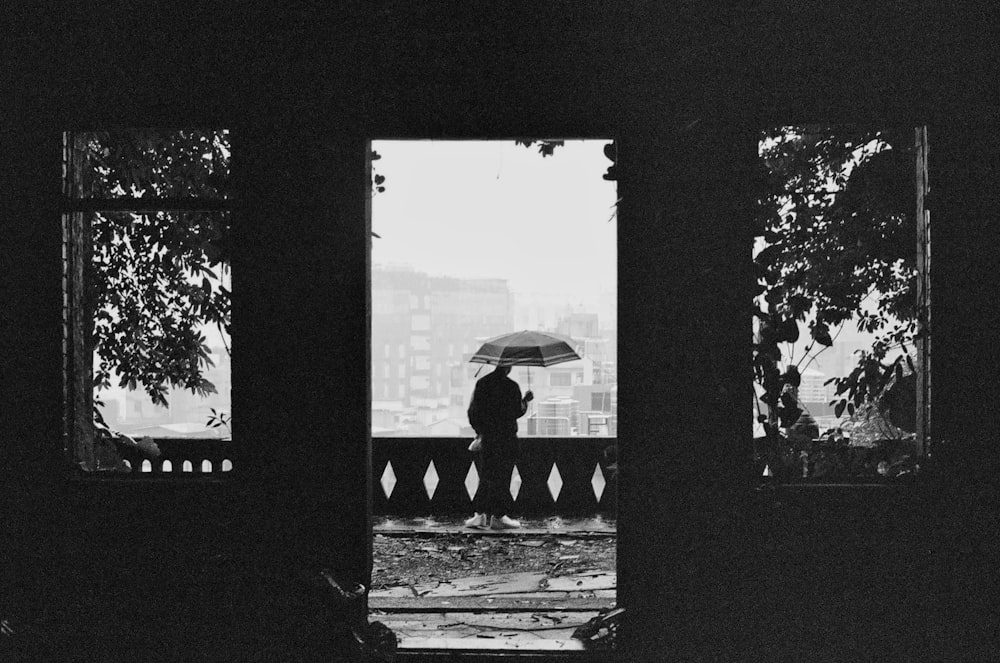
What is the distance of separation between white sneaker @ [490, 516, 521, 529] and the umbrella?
1796 millimetres

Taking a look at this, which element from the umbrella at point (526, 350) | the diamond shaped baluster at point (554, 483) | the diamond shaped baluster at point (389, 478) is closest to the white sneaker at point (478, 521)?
the diamond shaped baluster at point (554, 483)

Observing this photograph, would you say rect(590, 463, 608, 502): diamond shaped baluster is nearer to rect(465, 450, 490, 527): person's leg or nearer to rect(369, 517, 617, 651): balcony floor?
rect(369, 517, 617, 651): balcony floor

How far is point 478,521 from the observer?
912 centimetres

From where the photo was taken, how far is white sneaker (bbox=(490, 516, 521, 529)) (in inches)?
353

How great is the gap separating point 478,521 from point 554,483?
44.0 inches

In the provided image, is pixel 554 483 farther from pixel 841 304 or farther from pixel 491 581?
pixel 841 304

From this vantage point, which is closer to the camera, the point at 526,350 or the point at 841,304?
the point at 841,304

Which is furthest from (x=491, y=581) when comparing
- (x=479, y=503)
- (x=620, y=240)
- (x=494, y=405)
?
(x=620, y=240)

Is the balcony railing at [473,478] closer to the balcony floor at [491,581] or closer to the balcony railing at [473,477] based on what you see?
the balcony railing at [473,477]

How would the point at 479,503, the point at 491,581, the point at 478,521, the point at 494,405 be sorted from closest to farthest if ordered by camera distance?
the point at 491,581 → the point at 494,405 → the point at 478,521 → the point at 479,503

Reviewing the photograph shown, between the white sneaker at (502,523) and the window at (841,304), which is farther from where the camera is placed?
the white sneaker at (502,523)

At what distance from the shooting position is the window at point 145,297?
481 cm

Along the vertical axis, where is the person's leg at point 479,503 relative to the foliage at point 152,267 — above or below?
below

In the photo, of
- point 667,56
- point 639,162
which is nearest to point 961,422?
point 639,162
